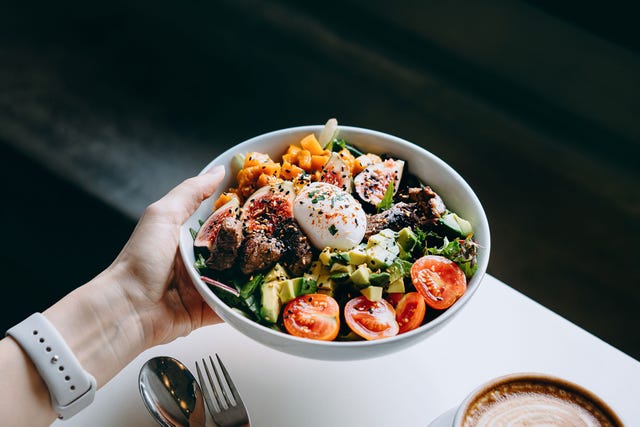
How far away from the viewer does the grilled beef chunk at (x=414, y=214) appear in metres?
1.84

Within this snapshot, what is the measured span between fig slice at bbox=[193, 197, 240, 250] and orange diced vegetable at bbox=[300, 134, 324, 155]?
306 mm

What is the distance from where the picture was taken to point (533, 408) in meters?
1.44

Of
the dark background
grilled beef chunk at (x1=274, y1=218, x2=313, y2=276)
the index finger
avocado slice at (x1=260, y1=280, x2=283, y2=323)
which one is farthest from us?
the dark background

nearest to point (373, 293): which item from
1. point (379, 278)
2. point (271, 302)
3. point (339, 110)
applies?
point (379, 278)

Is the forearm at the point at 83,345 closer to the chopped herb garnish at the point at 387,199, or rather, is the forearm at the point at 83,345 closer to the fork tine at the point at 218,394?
the fork tine at the point at 218,394

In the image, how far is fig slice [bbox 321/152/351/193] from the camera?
6.40ft

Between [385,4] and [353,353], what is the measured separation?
3.42 meters

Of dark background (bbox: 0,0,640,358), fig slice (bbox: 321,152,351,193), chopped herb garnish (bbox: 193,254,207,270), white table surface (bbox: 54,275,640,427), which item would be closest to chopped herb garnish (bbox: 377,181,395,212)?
fig slice (bbox: 321,152,351,193)

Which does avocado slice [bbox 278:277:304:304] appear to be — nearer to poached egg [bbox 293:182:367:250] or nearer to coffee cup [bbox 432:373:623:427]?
poached egg [bbox 293:182:367:250]

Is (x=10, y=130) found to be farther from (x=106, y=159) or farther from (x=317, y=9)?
(x=317, y=9)

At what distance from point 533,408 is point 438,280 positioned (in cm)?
41

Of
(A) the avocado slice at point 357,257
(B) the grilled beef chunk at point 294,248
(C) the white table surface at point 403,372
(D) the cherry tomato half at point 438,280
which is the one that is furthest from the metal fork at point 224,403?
(D) the cherry tomato half at point 438,280

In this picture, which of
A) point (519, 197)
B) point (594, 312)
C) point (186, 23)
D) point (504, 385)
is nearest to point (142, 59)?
point (186, 23)

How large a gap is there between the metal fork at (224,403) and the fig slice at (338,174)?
26.5 inches
